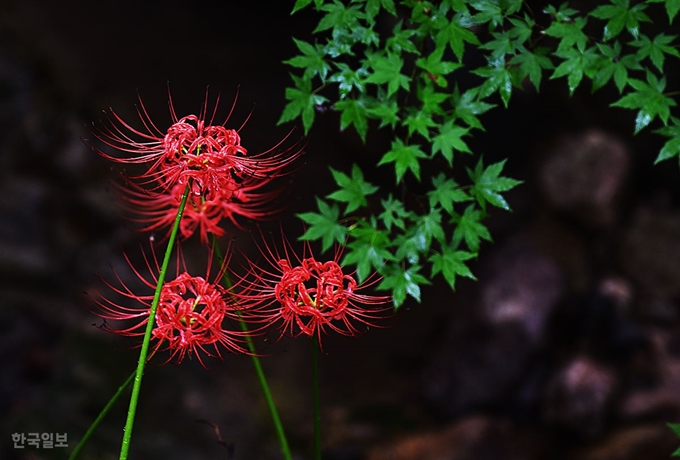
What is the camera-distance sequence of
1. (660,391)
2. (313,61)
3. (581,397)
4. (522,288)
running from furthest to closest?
(522,288)
(581,397)
(660,391)
(313,61)

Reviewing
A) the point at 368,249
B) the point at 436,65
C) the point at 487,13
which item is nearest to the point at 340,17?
the point at 436,65

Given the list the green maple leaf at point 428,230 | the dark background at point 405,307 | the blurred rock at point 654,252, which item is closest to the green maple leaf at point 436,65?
the green maple leaf at point 428,230

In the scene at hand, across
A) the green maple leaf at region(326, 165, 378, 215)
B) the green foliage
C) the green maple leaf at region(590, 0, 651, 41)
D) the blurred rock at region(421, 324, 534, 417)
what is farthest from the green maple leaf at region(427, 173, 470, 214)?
the blurred rock at region(421, 324, 534, 417)

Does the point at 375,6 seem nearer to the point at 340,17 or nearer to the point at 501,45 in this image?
the point at 340,17

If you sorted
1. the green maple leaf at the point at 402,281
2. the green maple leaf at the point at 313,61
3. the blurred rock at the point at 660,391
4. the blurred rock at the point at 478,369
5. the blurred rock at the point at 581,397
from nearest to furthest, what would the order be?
the green maple leaf at the point at 402,281 → the green maple leaf at the point at 313,61 → the blurred rock at the point at 660,391 → the blurred rock at the point at 581,397 → the blurred rock at the point at 478,369

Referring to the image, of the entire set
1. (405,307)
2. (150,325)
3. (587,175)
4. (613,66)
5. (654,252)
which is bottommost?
(150,325)

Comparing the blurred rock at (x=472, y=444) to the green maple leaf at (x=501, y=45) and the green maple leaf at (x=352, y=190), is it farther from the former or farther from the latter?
the green maple leaf at (x=501, y=45)
